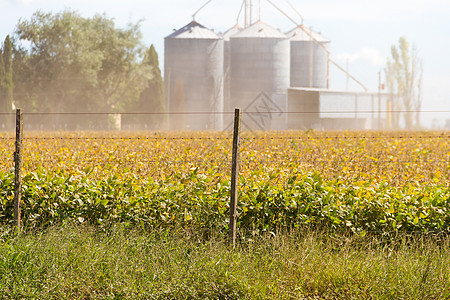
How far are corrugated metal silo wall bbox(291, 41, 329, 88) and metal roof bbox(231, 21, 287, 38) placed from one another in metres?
7.31

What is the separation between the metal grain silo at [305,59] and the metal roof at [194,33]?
11753 millimetres

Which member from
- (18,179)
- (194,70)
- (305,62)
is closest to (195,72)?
(194,70)

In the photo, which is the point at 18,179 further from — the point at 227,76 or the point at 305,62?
the point at 305,62

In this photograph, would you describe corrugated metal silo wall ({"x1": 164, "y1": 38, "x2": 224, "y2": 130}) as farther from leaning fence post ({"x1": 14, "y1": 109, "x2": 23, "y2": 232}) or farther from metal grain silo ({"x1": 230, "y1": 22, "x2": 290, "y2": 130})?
leaning fence post ({"x1": 14, "y1": 109, "x2": 23, "y2": 232})

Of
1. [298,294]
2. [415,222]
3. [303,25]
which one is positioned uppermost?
[303,25]

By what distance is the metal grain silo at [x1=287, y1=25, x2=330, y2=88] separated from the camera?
6088cm

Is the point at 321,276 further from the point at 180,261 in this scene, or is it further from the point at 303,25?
the point at 303,25

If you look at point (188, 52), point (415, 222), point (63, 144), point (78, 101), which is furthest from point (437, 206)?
point (78, 101)

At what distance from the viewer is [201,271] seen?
635cm

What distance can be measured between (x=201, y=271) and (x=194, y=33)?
4834 cm

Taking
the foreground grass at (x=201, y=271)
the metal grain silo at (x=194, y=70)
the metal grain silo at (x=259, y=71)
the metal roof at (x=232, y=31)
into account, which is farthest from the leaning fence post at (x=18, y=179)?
the metal roof at (x=232, y=31)

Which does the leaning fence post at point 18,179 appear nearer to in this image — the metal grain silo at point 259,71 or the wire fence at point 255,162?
the wire fence at point 255,162

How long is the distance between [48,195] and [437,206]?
592 cm

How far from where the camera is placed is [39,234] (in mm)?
7637
